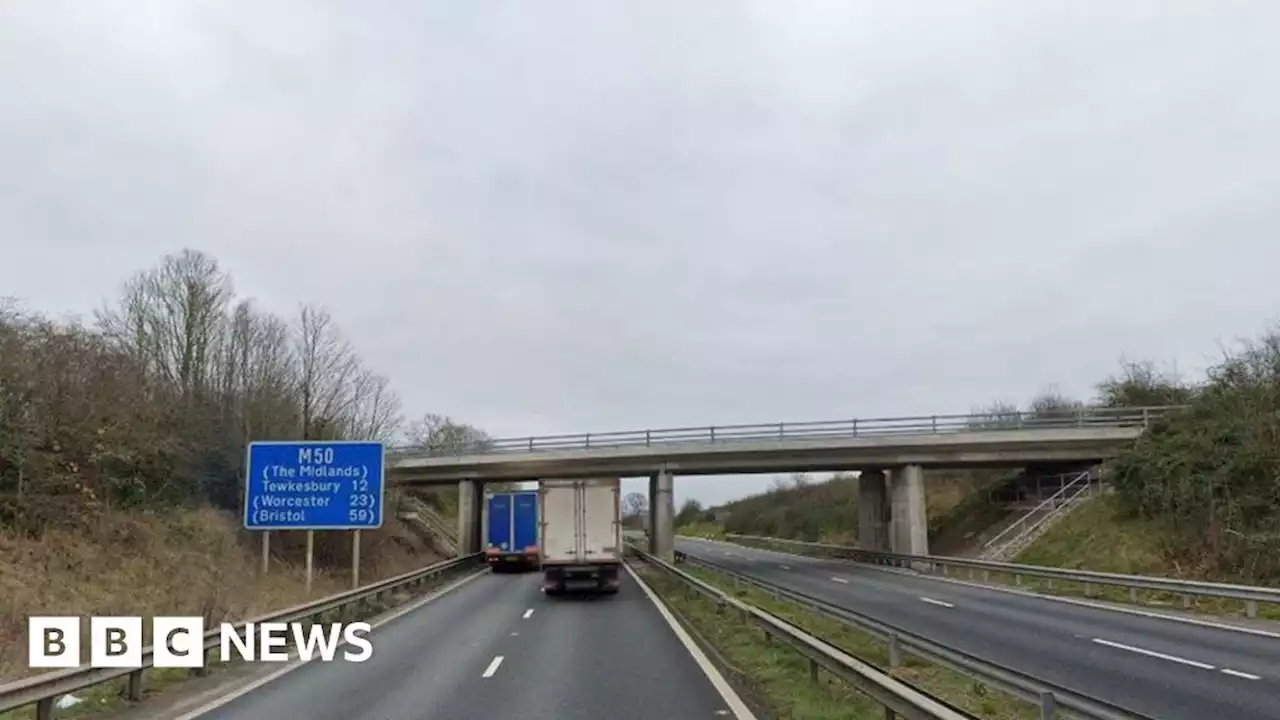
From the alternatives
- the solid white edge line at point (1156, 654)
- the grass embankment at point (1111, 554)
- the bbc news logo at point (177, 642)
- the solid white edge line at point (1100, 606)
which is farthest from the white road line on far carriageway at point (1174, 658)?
the bbc news logo at point (177, 642)

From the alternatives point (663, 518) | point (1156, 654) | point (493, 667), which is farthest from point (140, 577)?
point (663, 518)

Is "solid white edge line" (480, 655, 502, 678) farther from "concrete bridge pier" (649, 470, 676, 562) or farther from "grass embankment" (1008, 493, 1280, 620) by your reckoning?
"concrete bridge pier" (649, 470, 676, 562)

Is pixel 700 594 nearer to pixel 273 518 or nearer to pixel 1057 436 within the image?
pixel 273 518

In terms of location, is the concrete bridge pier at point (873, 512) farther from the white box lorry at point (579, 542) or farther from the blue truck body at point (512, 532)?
the white box lorry at point (579, 542)

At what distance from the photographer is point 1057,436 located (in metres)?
44.8

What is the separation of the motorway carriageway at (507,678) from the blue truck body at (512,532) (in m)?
25.7

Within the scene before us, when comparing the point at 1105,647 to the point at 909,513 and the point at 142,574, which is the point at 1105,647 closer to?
the point at 142,574

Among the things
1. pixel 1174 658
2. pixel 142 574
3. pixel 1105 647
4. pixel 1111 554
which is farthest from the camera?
pixel 1111 554

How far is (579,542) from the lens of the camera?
29766 millimetres

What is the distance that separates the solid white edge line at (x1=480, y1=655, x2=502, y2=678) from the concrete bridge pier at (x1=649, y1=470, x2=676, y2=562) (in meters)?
35.5

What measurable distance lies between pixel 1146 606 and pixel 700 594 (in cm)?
1113

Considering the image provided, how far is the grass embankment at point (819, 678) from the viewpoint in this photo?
10469 mm

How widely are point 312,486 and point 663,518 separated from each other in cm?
2883

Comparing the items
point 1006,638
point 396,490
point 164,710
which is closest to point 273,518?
point 164,710
